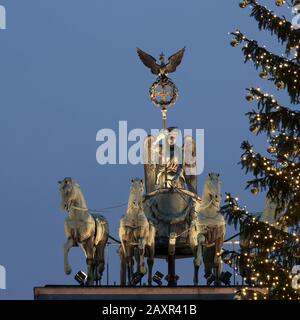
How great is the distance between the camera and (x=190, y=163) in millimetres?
48594

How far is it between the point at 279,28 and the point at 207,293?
18.1m

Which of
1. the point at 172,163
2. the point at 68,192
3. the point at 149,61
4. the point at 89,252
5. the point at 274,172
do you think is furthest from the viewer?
the point at 149,61

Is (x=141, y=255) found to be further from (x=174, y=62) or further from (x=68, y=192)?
(x=174, y=62)

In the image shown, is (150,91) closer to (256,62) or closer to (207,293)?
(207,293)

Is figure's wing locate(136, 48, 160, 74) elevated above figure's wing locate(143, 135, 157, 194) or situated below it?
above

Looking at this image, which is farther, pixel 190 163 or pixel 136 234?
pixel 190 163

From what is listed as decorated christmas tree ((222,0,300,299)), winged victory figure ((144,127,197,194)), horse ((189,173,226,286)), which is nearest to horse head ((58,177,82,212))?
horse ((189,173,226,286))

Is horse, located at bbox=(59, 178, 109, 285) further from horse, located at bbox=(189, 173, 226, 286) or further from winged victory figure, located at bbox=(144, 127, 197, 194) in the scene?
winged victory figure, located at bbox=(144, 127, 197, 194)

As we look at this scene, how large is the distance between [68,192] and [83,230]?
116 cm

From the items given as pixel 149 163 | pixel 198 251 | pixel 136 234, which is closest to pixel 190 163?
pixel 149 163

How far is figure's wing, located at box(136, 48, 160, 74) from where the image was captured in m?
49.7

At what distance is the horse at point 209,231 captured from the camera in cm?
4431

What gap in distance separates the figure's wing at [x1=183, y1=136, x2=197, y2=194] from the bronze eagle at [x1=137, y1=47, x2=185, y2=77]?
1.77m

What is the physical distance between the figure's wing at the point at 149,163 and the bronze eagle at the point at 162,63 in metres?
1.73
